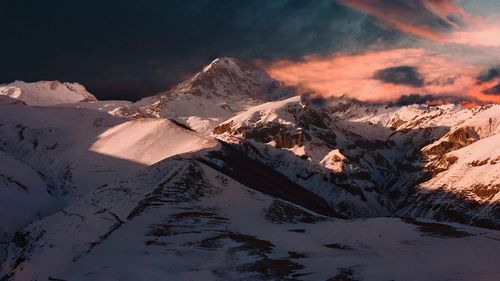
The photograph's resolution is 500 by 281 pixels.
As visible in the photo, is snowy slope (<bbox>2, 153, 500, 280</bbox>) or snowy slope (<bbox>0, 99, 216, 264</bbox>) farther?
snowy slope (<bbox>0, 99, 216, 264</bbox>)

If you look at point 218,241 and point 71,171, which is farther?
point 71,171

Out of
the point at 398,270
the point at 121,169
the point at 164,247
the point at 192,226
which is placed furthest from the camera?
the point at 121,169

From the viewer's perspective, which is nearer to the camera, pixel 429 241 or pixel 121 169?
pixel 429 241

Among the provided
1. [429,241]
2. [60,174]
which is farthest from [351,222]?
[60,174]

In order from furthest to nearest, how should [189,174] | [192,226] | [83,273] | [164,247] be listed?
[189,174] → [192,226] → [164,247] → [83,273]

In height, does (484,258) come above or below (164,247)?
above

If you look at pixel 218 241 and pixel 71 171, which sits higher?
pixel 71 171

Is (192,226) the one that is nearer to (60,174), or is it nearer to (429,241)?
(429,241)

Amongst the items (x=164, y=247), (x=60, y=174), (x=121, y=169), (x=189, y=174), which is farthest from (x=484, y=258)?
(x=60, y=174)

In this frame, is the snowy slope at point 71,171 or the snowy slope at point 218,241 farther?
the snowy slope at point 71,171

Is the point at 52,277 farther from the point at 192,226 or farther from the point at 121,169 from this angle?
the point at 121,169
